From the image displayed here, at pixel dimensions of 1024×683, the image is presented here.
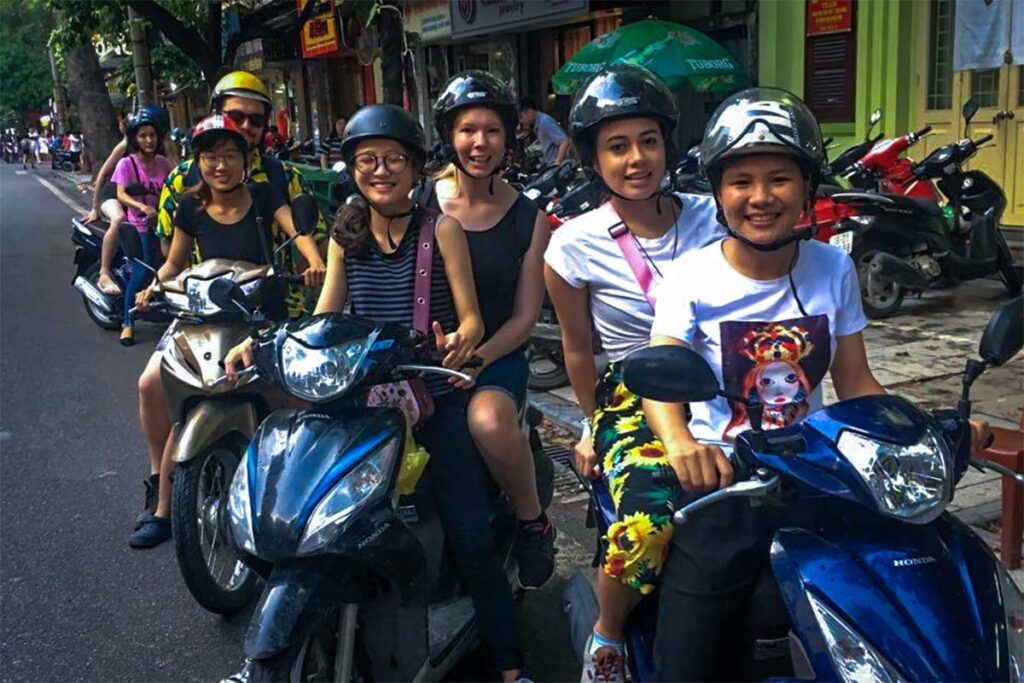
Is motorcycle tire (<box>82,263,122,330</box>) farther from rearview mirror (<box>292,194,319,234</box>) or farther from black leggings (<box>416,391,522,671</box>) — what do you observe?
black leggings (<box>416,391,522,671</box>)

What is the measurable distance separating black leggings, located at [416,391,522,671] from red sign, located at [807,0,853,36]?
8.56 metres

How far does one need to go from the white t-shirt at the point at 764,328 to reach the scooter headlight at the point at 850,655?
575 mm

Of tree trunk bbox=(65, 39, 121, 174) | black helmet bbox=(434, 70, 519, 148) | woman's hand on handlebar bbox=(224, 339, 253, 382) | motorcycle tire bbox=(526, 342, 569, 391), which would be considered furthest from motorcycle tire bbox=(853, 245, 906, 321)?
tree trunk bbox=(65, 39, 121, 174)

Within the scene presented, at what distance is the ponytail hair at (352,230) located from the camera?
309 cm

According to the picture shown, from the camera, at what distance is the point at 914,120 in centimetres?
989

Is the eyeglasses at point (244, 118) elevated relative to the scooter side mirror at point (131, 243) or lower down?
elevated

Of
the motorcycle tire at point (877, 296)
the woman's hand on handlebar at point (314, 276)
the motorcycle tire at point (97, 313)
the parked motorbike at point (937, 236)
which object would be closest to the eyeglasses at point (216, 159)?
the woman's hand on handlebar at point (314, 276)

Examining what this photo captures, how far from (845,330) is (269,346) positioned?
57.5 inches

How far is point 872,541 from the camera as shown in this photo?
75.9 inches

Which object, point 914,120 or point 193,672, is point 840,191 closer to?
point 914,120

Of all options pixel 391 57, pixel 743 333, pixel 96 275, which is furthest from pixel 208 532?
pixel 391 57

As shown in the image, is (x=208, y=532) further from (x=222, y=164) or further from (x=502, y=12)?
(x=502, y=12)

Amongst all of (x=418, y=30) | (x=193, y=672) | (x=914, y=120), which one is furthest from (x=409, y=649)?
(x=418, y=30)

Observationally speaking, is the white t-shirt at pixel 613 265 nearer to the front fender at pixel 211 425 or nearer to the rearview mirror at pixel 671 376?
the rearview mirror at pixel 671 376
